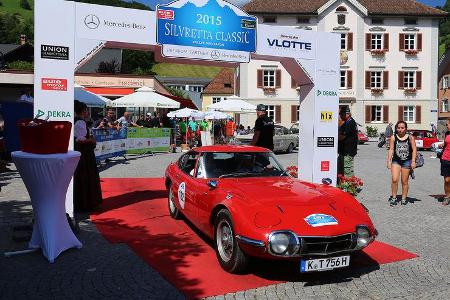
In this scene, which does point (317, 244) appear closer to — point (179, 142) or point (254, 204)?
point (254, 204)

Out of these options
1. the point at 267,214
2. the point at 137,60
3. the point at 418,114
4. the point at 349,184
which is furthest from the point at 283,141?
the point at 137,60

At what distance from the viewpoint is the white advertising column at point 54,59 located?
23.7 feet

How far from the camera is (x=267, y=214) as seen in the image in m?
4.87

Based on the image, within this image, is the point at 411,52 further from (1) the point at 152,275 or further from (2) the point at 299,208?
(1) the point at 152,275

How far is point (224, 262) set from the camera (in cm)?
525

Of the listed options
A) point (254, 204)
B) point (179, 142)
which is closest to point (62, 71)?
point (254, 204)

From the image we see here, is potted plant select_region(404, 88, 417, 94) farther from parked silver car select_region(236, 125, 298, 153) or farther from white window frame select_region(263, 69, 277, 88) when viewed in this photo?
parked silver car select_region(236, 125, 298, 153)

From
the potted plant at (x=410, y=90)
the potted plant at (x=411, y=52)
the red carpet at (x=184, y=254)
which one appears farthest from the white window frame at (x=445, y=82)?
the red carpet at (x=184, y=254)

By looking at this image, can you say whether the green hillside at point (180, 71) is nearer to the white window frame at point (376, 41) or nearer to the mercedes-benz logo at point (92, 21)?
the white window frame at point (376, 41)

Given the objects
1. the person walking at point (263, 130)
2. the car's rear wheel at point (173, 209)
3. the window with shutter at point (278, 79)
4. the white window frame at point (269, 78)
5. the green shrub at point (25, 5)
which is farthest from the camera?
the green shrub at point (25, 5)

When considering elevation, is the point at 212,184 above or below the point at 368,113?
below

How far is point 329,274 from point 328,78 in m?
6.03

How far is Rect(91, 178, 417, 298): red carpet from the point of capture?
16.1ft

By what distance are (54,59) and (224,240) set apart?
427 centimetres
